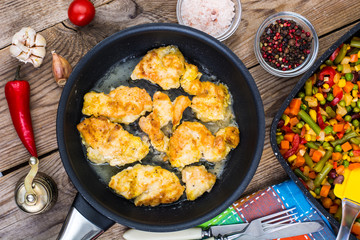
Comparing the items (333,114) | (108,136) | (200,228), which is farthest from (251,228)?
(108,136)

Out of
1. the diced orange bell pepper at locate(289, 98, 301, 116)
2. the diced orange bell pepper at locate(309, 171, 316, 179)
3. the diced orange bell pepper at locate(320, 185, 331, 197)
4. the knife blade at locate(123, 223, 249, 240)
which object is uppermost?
the diced orange bell pepper at locate(289, 98, 301, 116)

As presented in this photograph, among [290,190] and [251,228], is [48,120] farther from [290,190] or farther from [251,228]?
[290,190]

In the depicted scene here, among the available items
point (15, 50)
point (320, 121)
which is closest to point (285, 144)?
Result: point (320, 121)

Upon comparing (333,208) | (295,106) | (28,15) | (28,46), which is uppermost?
(28,15)

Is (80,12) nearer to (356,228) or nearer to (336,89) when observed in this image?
(336,89)

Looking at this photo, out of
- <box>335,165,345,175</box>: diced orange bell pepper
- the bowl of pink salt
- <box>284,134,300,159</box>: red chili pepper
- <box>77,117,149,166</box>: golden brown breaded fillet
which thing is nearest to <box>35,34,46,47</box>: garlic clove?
<box>77,117,149,166</box>: golden brown breaded fillet

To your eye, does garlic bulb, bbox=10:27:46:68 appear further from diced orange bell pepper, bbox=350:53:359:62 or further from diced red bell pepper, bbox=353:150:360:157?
diced red bell pepper, bbox=353:150:360:157
